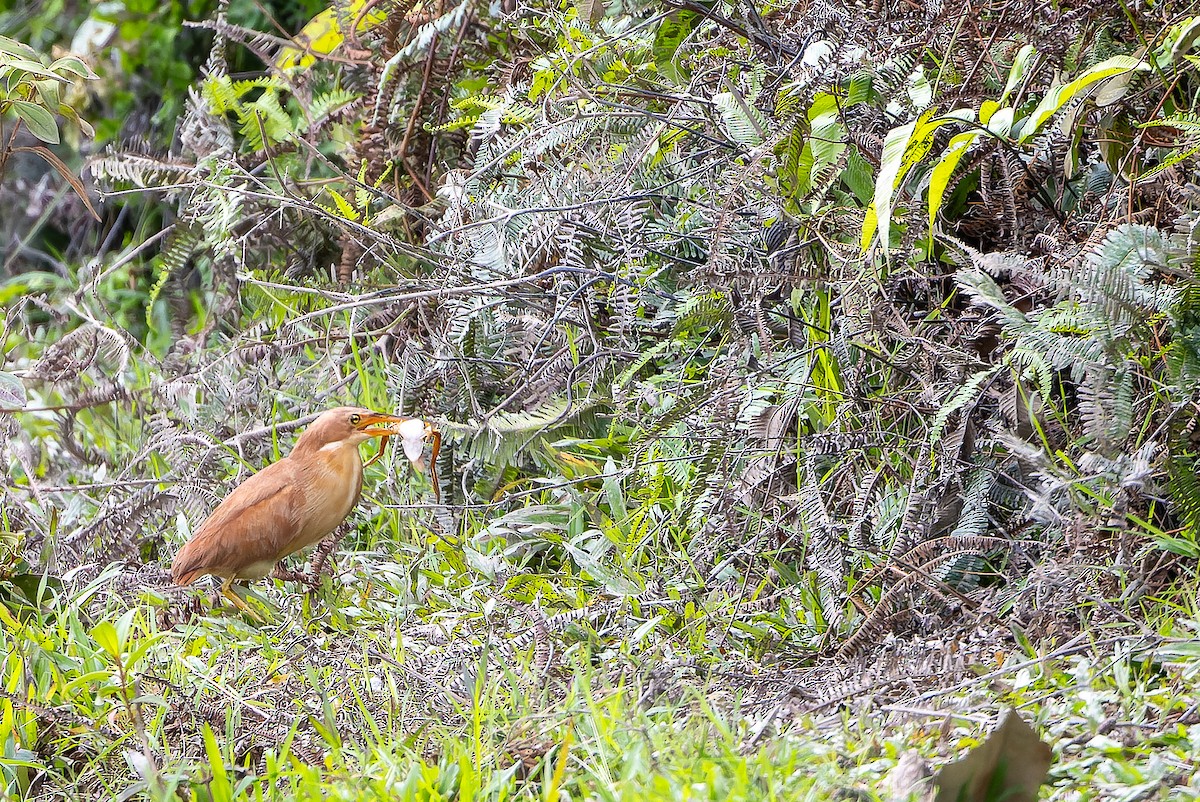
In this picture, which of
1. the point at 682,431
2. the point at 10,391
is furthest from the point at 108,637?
the point at 682,431

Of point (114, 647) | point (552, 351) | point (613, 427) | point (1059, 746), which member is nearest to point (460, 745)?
point (114, 647)

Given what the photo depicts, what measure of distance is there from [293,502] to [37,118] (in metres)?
1.30

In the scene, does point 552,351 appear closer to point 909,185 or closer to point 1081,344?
point 909,185

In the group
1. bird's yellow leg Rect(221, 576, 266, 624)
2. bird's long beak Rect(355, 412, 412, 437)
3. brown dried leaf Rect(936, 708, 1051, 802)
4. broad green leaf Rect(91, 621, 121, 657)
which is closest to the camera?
brown dried leaf Rect(936, 708, 1051, 802)

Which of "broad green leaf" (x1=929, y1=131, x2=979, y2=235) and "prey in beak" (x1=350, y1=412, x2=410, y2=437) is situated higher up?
"broad green leaf" (x1=929, y1=131, x2=979, y2=235)

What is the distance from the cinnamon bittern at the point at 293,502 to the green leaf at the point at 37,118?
4.07 feet

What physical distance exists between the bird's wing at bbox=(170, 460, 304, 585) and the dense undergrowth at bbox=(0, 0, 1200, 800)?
188 mm

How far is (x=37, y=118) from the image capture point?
2.85 meters

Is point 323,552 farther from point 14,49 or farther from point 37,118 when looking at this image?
point 14,49

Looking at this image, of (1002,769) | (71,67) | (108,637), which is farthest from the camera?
(71,67)

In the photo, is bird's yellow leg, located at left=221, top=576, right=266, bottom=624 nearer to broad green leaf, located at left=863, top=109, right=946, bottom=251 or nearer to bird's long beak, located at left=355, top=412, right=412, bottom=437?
bird's long beak, located at left=355, top=412, right=412, bottom=437

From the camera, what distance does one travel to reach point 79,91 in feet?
22.5

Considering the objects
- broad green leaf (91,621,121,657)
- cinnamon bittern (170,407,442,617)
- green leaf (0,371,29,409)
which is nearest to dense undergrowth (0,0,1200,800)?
broad green leaf (91,621,121,657)

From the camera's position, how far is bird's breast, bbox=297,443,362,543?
3744 mm
